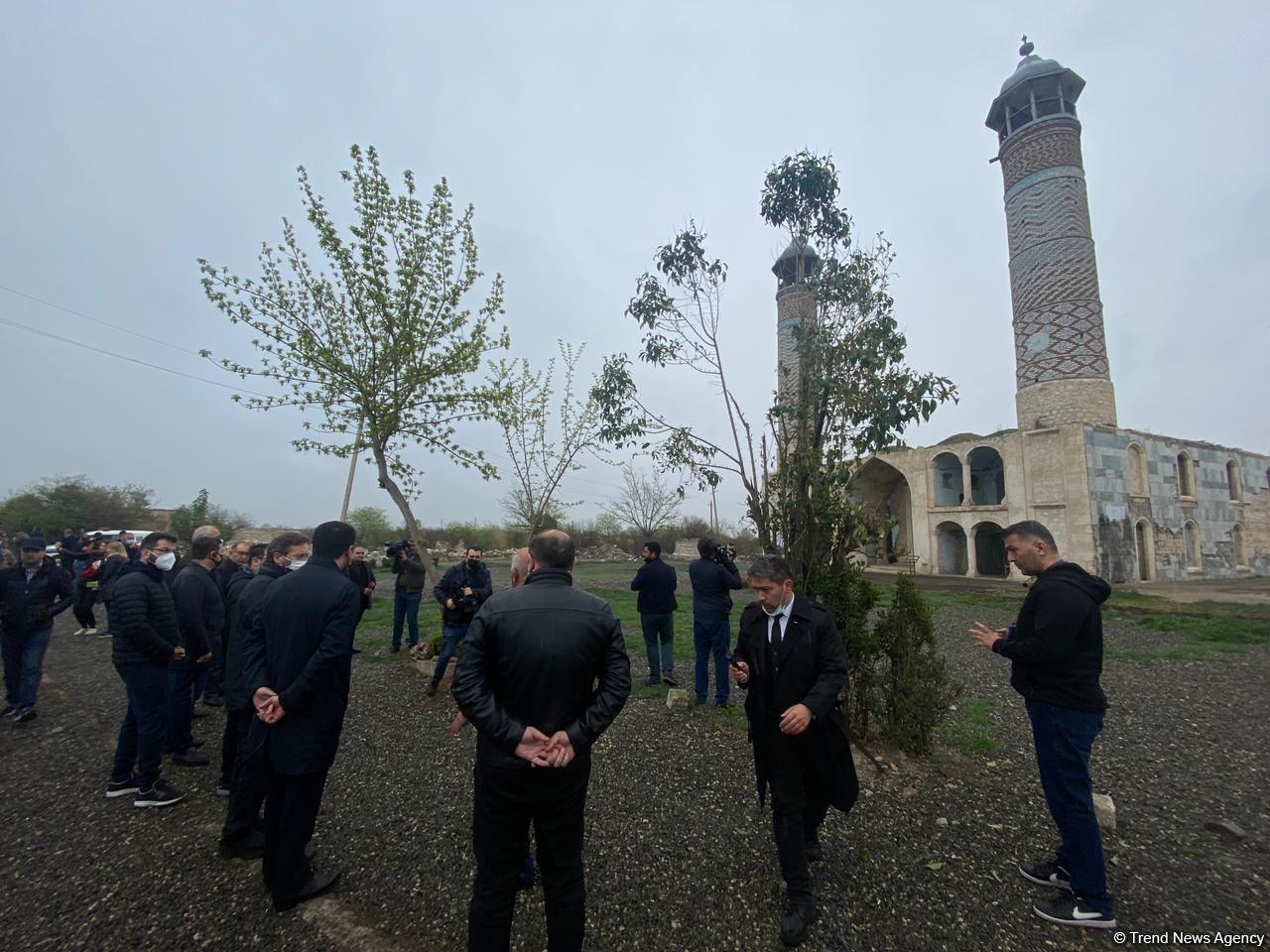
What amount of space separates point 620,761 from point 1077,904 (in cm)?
318

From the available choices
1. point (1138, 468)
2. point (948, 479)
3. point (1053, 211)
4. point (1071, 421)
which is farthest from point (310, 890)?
point (948, 479)

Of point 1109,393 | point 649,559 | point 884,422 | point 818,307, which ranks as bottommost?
point 649,559

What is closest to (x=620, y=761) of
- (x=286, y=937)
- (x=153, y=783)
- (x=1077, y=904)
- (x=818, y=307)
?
A: (x=286, y=937)

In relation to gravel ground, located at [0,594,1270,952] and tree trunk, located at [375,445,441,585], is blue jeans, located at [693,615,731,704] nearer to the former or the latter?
gravel ground, located at [0,594,1270,952]

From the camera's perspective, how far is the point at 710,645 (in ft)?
21.4

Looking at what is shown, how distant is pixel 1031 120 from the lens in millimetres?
24672

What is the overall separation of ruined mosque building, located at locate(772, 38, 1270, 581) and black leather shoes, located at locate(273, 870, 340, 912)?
2188cm

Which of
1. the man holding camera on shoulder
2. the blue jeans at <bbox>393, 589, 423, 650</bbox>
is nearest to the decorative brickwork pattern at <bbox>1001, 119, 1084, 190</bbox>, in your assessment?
the man holding camera on shoulder

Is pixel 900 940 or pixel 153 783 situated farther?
pixel 153 783

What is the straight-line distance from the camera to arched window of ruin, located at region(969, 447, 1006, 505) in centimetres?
3072

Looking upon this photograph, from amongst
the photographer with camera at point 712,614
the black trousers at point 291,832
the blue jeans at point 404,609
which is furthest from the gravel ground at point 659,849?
the blue jeans at point 404,609

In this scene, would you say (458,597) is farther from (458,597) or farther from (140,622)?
(140,622)

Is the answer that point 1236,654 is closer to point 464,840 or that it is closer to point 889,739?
point 889,739

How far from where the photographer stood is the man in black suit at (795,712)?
2896 millimetres
